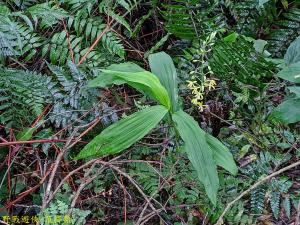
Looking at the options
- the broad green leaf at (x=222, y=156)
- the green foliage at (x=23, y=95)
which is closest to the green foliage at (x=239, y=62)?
the broad green leaf at (x=222, y=156)

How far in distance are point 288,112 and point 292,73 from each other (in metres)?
0.17

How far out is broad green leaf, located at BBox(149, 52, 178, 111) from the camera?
5.24 feet

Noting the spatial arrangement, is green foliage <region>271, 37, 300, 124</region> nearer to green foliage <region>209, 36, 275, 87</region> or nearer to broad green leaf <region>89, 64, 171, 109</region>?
green foliage <region>209, 36, 275, 87</region>

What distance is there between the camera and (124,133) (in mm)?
1437

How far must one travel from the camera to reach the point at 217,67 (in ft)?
6.16

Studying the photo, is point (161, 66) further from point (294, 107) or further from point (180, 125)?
point (294, 107)

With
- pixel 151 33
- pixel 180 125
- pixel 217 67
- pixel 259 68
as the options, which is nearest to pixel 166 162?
pixel 180 125

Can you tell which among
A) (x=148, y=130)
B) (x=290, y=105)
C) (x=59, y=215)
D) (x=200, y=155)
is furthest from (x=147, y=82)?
(x=290, y=105)

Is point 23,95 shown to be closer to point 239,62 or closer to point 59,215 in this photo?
point 59,215

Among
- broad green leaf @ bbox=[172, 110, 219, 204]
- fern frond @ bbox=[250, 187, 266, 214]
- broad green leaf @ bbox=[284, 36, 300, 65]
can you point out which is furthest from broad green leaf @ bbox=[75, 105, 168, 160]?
broad green leaf @ bbox=[284, 36, 300, 65]

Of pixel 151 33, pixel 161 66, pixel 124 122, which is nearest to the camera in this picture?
pixel 124 122

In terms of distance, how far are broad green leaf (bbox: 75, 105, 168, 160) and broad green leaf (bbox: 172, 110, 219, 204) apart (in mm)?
101

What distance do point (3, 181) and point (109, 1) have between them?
1.06 metres

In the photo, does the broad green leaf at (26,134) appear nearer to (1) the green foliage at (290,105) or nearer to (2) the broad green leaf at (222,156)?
(2) the broad green leaf at (222,156)
